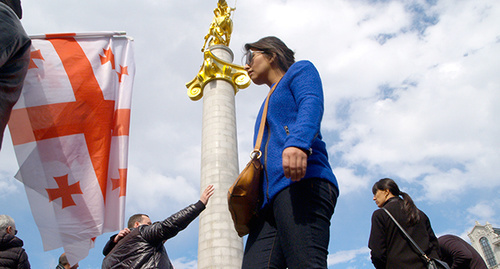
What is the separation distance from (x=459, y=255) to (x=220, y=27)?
13.8 meters

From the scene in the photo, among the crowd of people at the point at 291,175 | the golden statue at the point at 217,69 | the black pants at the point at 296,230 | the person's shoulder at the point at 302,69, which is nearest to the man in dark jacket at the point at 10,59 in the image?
the crowd of people at the point at 291,175

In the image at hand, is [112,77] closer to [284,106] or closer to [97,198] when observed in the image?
[97,198]

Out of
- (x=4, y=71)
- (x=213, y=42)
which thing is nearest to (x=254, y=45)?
(x=4, y=71)

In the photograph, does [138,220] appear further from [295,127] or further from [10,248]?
[295,127]

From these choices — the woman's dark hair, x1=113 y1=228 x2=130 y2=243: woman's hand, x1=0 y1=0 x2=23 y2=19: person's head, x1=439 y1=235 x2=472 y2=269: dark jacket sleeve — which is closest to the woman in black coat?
the woman's dark hair

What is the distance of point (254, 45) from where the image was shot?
3021 millimetres

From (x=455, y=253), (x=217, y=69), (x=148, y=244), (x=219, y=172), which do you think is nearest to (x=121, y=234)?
(x=148, y=244)

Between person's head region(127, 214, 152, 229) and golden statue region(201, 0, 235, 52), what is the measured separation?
1190 centimetres

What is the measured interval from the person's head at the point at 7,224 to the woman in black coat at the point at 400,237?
4126 millimetres

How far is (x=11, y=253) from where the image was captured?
459 cm

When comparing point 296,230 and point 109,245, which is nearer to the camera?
point 296,230

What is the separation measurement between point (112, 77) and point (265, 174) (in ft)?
14.6

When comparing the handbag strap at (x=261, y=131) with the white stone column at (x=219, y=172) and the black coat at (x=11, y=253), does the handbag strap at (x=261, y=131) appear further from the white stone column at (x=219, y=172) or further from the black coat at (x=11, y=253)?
the white stone column at (x=219, y=172)

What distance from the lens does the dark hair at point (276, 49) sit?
2982 millimetres
